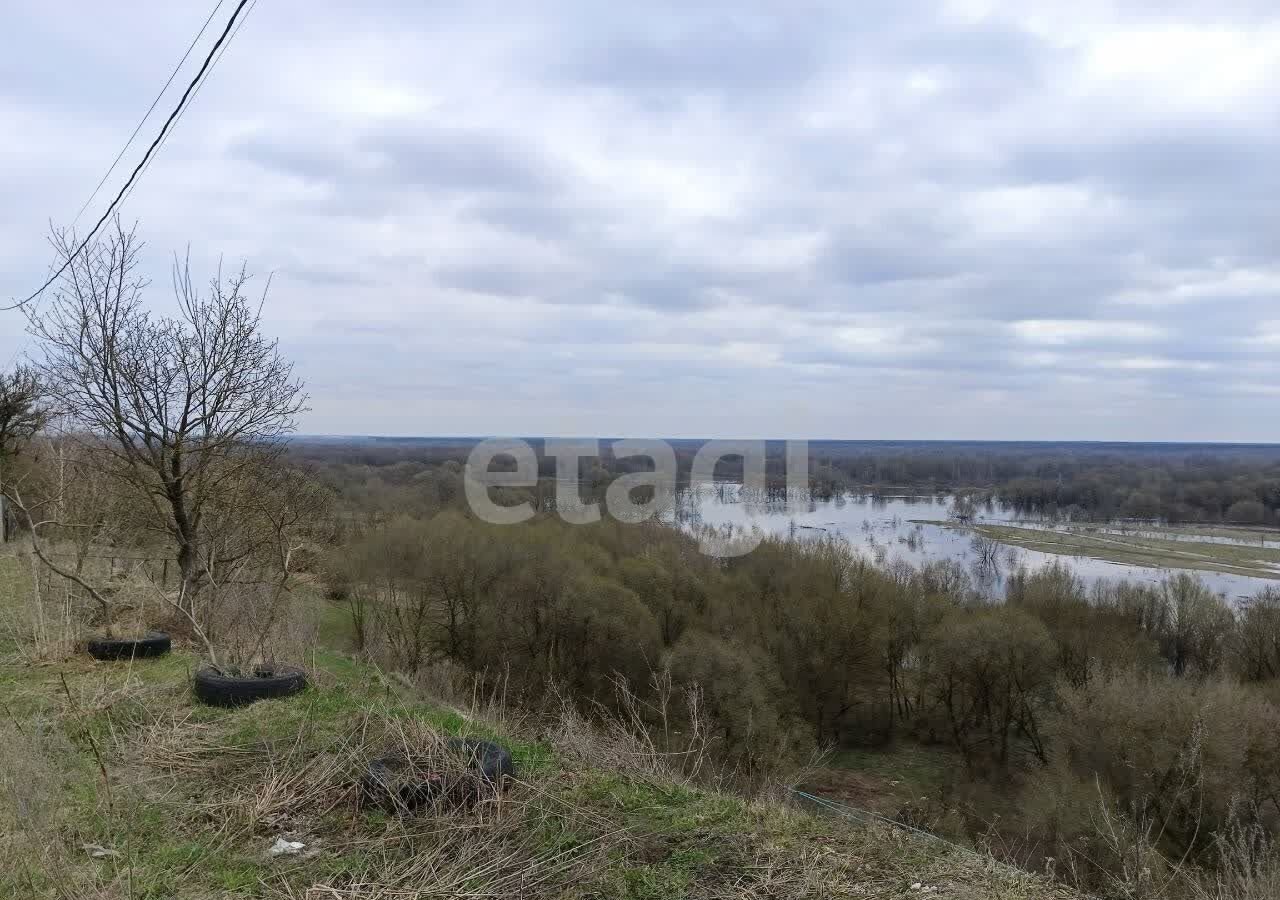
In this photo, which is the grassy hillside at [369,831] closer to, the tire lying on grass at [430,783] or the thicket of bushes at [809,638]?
the tire lying on grass at [430,783]

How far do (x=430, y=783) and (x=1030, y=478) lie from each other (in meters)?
80.2

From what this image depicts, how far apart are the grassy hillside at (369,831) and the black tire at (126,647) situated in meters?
2.10

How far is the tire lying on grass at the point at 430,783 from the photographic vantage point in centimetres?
410

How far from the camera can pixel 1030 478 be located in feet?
247

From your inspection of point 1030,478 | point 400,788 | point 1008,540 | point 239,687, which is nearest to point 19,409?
point 239,687

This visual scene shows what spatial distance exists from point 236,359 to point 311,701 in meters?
3.68

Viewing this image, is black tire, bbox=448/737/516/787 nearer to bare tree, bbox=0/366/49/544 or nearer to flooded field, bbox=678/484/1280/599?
bare tree, bbox=0/366/49/544

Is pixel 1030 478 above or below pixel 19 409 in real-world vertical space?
below

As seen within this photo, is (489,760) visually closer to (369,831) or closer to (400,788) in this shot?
(400,788)

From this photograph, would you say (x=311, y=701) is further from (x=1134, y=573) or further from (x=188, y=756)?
(x=1134, y=573)

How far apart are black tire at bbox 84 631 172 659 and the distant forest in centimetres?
3295

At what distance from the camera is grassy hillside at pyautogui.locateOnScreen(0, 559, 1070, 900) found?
3.44 metres

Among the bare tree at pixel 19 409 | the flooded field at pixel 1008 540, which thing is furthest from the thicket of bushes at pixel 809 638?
the bare tree at pixel 19 409

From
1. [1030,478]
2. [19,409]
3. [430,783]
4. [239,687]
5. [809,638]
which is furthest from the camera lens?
[1030,478]
